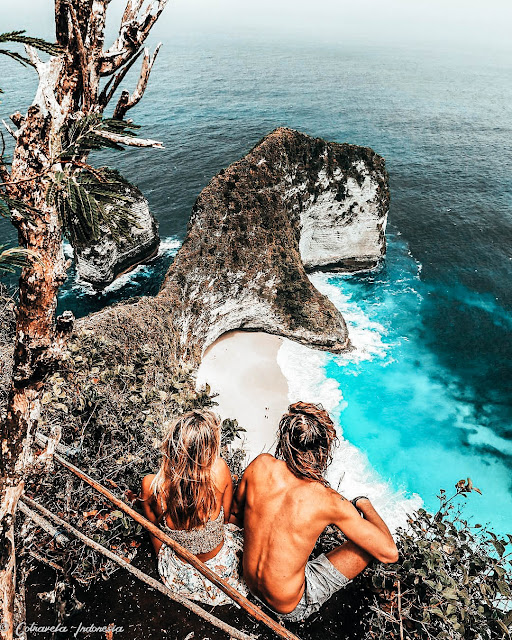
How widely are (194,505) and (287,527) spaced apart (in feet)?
3.15

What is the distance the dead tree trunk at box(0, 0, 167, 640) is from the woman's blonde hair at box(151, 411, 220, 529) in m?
1.31

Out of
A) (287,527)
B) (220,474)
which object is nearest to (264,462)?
(220,474)

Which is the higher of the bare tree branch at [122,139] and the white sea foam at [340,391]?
the bare tree branch at [122,139]

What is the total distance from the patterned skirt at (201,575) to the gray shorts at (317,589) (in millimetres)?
634

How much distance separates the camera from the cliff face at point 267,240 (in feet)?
62.8

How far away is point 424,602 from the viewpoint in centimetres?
454

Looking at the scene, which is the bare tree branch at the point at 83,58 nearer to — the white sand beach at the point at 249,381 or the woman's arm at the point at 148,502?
the woman's arm at the point at 148,502

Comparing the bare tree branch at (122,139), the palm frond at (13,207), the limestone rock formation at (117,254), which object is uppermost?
the bare tree branch at (122,139)

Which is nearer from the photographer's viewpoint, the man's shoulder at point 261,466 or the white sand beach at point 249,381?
the man's shoulder at point 261,466

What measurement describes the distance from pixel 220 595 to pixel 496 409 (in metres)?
21.9

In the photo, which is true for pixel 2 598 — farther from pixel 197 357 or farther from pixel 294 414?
pixel 197 357

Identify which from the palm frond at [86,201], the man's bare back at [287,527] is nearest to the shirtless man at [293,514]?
the man's bare back at [287,527]

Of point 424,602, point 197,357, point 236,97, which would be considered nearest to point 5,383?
point 424,602

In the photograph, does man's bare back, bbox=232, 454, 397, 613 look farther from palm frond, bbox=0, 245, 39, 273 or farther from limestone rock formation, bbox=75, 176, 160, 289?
limestone rock formation, bbox=75, 176, 160, 289
